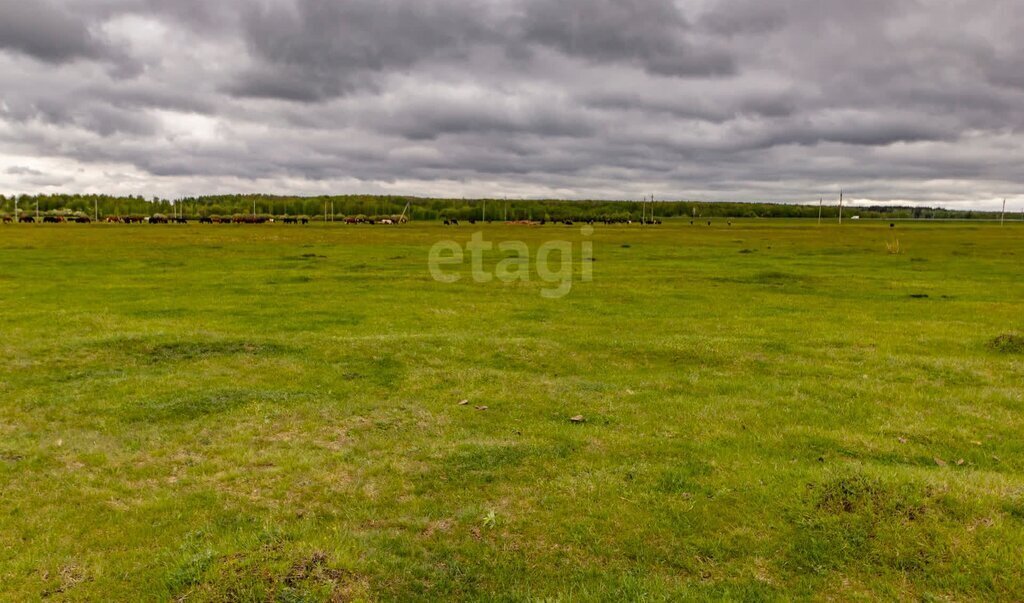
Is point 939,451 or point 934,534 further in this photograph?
point 939,451

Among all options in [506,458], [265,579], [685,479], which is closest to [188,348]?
[506,458]

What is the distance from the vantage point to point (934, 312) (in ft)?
76.5

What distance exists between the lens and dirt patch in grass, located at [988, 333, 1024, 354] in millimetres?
16031

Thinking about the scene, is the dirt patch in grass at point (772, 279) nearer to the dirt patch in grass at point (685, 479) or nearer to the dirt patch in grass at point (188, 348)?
the dirt patch in grass at point (188, 348)

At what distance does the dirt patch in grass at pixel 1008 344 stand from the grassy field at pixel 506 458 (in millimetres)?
81

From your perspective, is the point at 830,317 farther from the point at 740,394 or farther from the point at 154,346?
the point at 154,346

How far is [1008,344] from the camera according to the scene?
16.4 metres

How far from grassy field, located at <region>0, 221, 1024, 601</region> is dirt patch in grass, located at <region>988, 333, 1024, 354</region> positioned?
0.08m

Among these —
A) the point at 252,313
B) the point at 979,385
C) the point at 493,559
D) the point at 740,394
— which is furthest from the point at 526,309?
the point at 493,559

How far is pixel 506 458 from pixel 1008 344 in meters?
14.8

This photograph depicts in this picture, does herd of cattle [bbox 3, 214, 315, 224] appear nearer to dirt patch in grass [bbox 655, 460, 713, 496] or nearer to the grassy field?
the grassy field

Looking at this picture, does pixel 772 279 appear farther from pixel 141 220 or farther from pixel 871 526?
pixel 141 220

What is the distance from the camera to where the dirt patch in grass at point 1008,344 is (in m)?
16.0

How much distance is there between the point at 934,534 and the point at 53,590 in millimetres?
8397
